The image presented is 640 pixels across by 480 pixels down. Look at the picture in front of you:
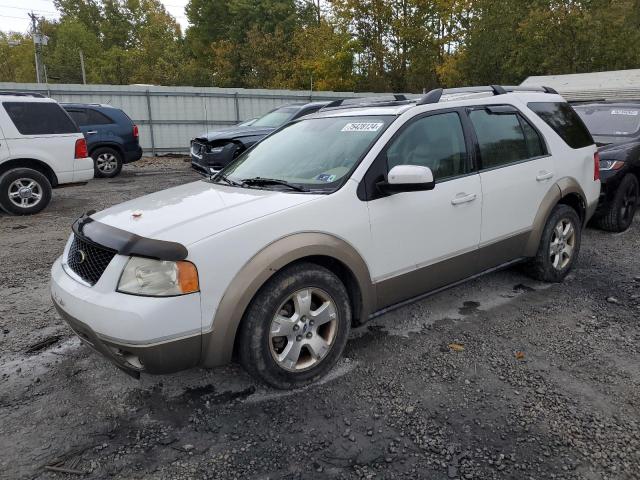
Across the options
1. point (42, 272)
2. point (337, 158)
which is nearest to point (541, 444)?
point (337, 158)

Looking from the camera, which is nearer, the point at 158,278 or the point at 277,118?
the point at 158,278

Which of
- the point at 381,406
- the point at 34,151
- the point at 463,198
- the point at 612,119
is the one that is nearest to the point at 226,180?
the point at 463,198

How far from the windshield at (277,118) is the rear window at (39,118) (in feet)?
13.4

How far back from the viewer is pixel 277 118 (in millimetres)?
11391

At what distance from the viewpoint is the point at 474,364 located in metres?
3.31

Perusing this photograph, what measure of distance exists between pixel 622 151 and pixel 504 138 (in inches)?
129

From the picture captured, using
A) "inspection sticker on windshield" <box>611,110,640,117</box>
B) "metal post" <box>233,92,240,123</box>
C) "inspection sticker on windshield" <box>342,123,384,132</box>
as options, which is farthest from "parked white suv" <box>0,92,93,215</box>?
"metal post" <box>233,92,240,123</box>

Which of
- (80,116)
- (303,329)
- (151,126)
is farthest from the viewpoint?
(151,126)

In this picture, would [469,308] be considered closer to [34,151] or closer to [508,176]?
[508,176]

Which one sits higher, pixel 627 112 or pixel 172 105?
pixel 172 105

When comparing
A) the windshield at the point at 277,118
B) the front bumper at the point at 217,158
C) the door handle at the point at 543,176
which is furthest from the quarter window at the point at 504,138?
the windshield at the point at 277,118

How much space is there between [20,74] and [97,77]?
58.1 feet

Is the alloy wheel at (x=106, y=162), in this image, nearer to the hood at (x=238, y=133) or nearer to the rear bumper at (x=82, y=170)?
the hood at (x=238, y=133)

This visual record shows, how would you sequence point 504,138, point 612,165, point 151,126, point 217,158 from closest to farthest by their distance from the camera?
point 504,138, point 612,165, point 217,158, point 151,126
